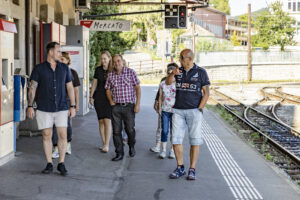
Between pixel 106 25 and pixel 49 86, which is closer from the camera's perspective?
pixel 49 86

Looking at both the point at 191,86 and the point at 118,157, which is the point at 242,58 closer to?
the point at 118,157

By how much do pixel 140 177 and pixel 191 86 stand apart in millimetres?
1444

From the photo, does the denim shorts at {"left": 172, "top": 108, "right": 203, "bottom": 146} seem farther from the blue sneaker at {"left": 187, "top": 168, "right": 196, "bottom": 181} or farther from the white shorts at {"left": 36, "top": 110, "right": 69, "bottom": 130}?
the white shorts at {"left": 36, "top": 110, "right": 69, "bottom": 130}

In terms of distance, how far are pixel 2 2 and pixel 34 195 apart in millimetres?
3641

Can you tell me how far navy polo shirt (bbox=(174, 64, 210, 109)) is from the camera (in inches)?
281

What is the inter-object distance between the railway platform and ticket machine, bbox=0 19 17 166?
256 mm

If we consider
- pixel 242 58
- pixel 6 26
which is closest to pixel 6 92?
pixel 6 26

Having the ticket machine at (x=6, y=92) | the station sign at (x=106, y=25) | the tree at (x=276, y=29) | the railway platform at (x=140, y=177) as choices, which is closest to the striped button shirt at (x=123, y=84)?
the railway platform at (x=140, y=177)

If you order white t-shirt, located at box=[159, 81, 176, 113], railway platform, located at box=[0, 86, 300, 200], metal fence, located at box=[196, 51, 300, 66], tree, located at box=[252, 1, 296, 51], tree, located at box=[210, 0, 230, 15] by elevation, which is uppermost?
tree, located at box=[210, 0, 230, 15]

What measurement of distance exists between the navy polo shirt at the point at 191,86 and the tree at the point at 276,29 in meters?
54.3

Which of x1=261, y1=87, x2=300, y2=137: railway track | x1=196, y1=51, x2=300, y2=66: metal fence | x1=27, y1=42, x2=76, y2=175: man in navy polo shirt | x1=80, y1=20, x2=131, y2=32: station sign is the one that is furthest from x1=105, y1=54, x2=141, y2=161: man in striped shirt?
x1=196, y1=51, x2=300, y2=66: metal fence

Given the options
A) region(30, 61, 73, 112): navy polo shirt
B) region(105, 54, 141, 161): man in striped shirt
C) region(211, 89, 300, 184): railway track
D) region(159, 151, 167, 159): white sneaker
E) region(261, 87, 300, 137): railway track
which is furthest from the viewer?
region(261, 87, 300, 137): railway track

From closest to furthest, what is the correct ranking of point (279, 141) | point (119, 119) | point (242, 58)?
point (119, 119) < point (279, 141) < point (242, 58)

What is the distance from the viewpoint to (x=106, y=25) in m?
17.0
